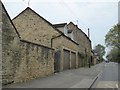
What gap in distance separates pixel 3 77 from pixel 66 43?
20154mm

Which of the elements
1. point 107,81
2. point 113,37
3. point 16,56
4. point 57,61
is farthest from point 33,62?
point 113,37

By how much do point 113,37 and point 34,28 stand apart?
146ft

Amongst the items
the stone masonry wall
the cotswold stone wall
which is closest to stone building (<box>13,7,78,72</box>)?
the stone masonry wall

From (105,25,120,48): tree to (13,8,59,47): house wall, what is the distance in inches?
1609

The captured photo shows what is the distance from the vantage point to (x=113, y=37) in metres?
73.2

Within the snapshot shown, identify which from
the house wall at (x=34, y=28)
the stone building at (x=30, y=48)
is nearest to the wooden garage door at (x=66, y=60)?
the stone building at (x=30, y=48)

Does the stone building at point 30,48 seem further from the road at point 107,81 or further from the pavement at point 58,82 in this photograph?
the road at point 107,81

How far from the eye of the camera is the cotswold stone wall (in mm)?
14690

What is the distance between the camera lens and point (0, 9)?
14297 mm

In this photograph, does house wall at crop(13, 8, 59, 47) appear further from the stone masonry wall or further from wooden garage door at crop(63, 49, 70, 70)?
the stone masonry wall

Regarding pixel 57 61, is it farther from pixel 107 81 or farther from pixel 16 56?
pixel 16 56

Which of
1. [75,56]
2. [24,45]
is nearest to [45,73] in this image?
[24,45]

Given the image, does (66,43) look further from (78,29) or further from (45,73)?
(78,29)

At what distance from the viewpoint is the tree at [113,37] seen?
70.4 m
